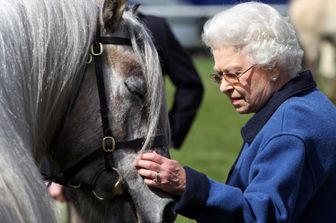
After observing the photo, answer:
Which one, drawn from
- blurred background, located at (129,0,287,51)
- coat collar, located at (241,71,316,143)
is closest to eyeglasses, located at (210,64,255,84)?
coat collar, located at (241,71,316,143)

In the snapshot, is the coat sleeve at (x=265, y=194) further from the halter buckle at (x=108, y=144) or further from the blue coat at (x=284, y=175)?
the halter buckle at (x=108, y=144)

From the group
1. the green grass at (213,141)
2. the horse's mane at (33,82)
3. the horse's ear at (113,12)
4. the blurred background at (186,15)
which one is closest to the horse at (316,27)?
the blurred background at (186,15)

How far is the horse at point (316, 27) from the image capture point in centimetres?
Answer: 1853

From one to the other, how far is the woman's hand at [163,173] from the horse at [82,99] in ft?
0.21

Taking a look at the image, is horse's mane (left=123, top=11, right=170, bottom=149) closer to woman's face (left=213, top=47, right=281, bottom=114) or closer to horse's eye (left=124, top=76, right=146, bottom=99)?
horse's eye (left=124, top=76, right=146, bottom=99)

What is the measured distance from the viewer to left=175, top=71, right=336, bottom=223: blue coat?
3314 mm

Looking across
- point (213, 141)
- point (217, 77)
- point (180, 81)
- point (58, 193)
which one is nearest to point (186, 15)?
point (213, 141)

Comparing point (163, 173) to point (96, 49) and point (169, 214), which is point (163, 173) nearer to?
point (169, 214)

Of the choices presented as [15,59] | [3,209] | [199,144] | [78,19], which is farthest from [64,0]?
[199,144]

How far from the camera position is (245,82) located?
3.59 m

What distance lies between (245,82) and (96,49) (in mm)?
565

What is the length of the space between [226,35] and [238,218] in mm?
692

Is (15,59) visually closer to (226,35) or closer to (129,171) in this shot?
(129,171)

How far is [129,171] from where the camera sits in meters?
3.47
